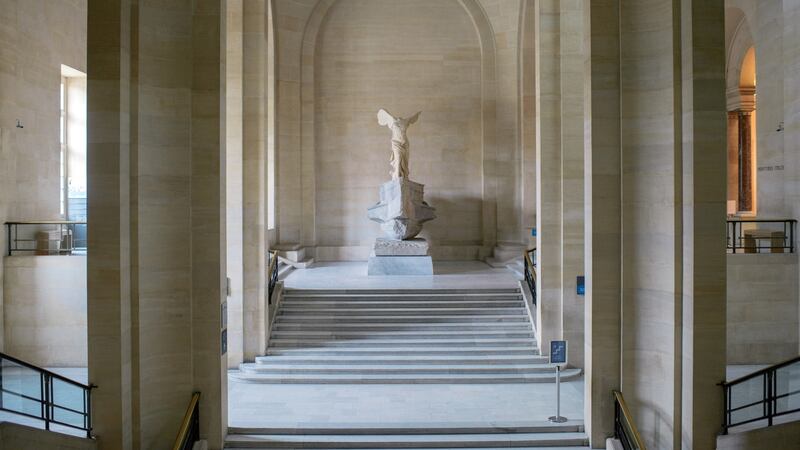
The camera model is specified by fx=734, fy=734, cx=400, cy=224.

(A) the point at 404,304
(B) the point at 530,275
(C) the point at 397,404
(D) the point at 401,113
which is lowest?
(C) the point at 397,404

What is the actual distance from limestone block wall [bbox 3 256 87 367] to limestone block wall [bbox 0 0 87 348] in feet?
1.93

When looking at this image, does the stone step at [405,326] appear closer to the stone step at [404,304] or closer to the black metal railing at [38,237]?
the stone step at [404,304]

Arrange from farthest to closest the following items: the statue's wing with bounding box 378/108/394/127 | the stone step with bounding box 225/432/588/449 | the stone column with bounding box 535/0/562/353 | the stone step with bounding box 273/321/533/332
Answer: the statue's wing with bounding box 378/108/394/127, the stone step with bounding box 273/321/533/332, the stone column with bounding box 535/0/562/353, the stone step with bounding box 225/432/588/449

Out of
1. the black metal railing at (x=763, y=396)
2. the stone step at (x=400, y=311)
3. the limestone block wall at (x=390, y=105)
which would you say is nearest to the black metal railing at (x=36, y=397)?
the stone step at (x=400, y=311)

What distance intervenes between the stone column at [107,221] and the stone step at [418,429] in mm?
2627

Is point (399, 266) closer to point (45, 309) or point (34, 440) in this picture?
point (45, 309)

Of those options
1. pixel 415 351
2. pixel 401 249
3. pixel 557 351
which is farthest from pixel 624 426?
pixel 401 249

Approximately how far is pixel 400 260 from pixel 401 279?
3.28ft

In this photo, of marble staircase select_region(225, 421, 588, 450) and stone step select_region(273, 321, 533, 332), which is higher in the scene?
stone step select_region(273, 321, 533, 332)

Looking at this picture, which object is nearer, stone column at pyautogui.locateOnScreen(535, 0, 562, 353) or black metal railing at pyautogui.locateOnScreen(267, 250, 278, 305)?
stone column at pyautogui.locateOnScreen(535, 0, 562, 353)

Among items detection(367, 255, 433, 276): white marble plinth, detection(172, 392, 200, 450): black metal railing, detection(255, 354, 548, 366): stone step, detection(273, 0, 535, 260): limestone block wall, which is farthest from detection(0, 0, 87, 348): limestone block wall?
detection(273, 0, 535, 260): limestone block wall

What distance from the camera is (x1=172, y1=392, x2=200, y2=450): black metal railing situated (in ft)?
30.0

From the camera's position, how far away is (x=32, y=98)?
1570 centimetres

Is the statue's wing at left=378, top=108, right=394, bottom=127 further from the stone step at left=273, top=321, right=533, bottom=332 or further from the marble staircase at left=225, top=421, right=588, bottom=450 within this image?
the marble staircase at left=225, top=421, right=588, bottom=450
